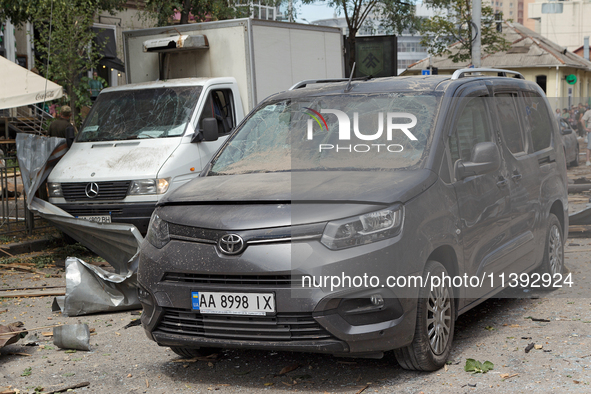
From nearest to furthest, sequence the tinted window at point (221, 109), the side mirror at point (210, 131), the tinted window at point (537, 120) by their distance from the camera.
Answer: the tinted window at point (537, 120) < the side mirror at point (210, 131) < the tinted window at point (221, 109)

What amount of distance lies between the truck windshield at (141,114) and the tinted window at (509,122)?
15.3ft

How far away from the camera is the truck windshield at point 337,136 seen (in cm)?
511

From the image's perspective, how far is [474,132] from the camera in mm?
5566

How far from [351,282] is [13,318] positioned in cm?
389

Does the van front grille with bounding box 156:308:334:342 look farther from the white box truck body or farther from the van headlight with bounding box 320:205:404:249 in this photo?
the white box truck body

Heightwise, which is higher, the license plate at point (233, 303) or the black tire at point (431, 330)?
the license plate at point (233, 303)

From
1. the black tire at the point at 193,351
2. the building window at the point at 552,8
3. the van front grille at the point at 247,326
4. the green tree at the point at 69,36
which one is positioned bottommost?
the black tire at the point at 193,351

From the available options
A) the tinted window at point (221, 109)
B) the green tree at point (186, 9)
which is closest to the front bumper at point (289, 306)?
the tinted window at point (221, 109)

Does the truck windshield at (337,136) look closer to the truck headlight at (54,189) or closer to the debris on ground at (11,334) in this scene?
the debris on ground at (11,334)

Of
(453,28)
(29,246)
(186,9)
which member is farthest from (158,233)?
(453,28)

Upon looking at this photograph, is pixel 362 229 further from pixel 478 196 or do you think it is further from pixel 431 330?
pixel 478 196

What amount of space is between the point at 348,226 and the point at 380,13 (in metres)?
24.6

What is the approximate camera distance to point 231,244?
431 centimetres

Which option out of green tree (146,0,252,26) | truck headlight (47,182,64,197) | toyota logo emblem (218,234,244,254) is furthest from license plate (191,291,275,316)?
green tree (146,0,252,26)
